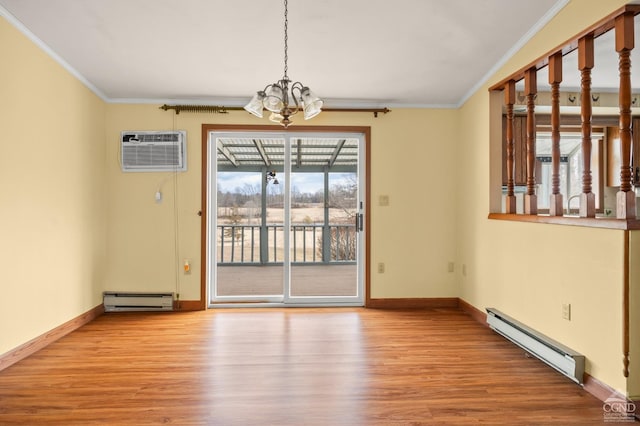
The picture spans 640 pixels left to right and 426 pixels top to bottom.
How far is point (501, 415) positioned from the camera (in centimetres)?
199

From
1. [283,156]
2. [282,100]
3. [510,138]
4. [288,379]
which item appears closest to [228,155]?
[283,156]

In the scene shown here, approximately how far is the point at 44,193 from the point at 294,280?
3.18 metres

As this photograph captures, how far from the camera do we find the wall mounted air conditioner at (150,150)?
4.12m

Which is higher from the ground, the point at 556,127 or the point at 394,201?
the point at 556,127

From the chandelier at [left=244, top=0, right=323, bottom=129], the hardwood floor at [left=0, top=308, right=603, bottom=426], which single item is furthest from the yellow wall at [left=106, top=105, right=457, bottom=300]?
the chandelier at [left=244, top=0, right=323, bottom=129]

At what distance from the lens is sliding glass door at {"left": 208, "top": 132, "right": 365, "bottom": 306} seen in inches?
171

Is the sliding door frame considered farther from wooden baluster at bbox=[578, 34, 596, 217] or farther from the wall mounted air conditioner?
wooden baluster at bbox=[578, 34, 596, 217]

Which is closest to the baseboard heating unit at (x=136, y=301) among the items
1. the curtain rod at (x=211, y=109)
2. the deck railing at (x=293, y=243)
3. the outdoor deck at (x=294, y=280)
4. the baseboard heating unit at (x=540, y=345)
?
the outdoor deck at (x=294, y=280)

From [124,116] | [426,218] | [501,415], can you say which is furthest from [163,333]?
[426,218]

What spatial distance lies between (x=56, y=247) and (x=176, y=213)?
1236 millimetres

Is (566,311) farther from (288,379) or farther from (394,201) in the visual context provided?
(394,201)

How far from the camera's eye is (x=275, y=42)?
2.86 meters

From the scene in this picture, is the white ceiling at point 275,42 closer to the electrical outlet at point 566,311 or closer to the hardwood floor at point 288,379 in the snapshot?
the electrical outlet at point 566,311

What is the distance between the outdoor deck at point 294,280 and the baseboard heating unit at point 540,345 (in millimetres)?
1851
